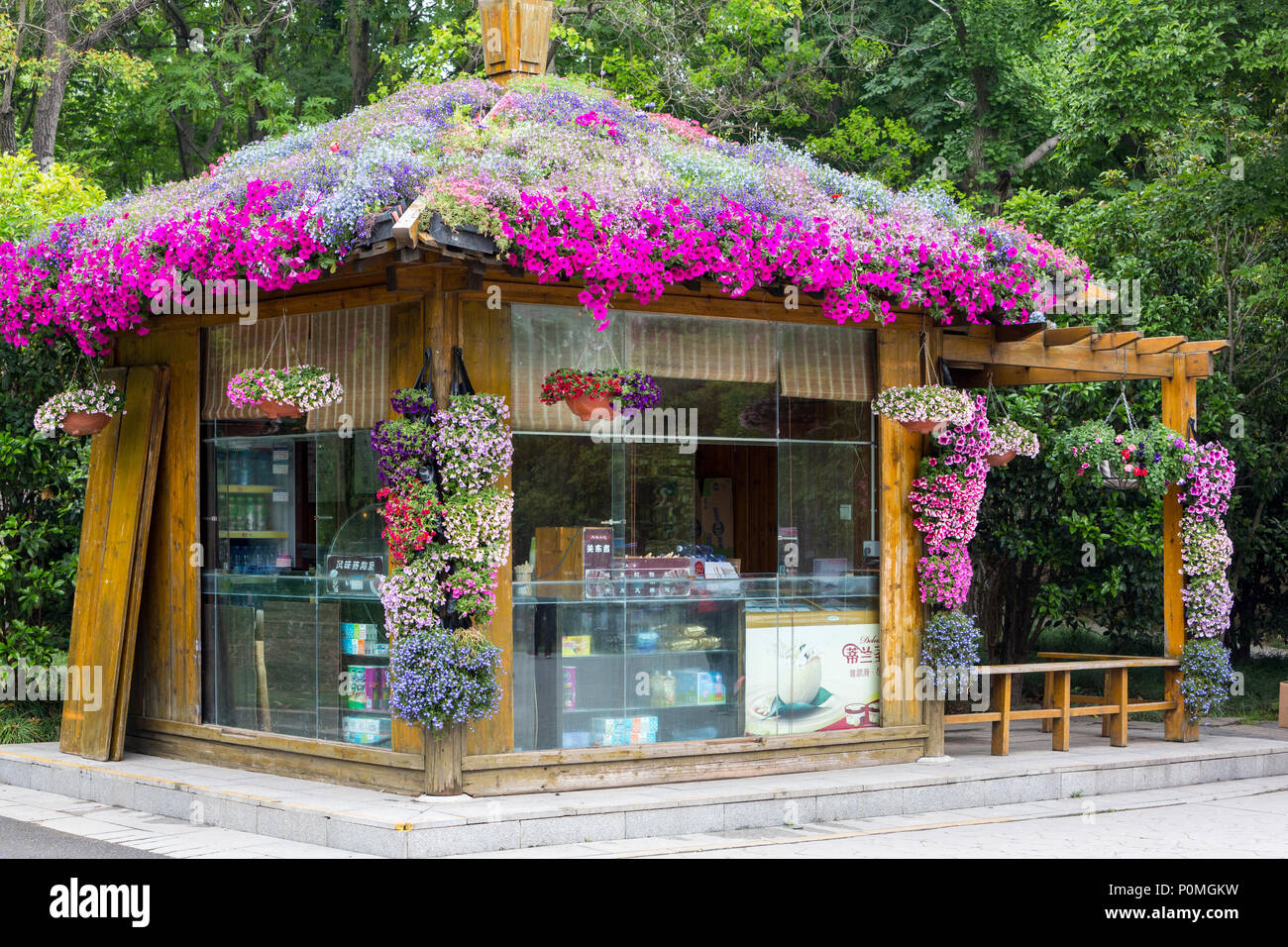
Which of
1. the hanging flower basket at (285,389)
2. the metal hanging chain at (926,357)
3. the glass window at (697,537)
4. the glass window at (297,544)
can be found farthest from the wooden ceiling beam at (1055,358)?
the hanging flower basket at (285,389)

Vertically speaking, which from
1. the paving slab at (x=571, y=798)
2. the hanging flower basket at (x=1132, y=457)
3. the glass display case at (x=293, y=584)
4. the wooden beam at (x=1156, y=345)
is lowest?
the paving slab at (x=571, y=798)

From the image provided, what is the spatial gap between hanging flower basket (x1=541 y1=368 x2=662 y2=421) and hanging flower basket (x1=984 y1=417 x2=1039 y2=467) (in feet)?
10.0

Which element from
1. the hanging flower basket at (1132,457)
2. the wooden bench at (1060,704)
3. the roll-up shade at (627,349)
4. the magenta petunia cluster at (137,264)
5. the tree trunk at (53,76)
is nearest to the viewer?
the magenta petunia cluster at (137,264)

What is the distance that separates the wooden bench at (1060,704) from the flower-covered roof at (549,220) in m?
3.00

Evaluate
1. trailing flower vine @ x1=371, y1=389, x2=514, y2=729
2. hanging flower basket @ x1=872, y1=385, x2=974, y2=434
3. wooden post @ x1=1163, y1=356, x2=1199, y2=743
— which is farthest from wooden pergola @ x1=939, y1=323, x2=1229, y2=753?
trailing flower vine @ x1=371, y1=389, x2=514, y2=729

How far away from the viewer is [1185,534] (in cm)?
1321

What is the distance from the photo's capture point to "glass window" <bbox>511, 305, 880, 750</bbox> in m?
10.1

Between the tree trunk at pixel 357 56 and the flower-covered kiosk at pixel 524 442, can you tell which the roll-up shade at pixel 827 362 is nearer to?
the flower-covered kiosk at pixel 524 442

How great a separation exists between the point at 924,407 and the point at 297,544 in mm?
4828

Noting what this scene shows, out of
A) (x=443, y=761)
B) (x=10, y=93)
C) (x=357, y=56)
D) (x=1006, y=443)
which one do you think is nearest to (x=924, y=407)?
(x=1006, y=443)

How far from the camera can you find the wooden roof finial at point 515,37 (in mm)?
11391

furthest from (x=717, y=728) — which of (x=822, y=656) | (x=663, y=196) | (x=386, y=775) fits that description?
(x=663, y=196)

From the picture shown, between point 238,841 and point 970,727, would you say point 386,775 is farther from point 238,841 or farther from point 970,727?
point 970,727

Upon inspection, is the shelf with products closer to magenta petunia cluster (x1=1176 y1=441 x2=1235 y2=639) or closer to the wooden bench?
the wooden bench
